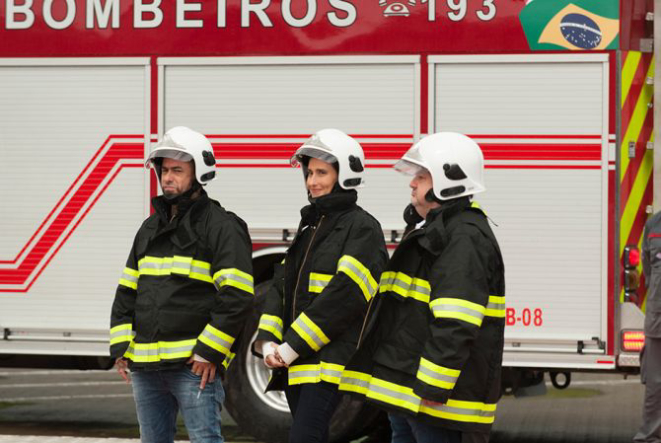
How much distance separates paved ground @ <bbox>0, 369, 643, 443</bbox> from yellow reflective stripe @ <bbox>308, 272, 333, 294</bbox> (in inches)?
110

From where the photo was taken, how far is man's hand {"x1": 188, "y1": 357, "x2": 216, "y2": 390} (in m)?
5.08

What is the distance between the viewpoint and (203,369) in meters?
5.10

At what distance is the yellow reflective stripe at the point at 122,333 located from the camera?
17.3 feet

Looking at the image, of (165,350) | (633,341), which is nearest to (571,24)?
(633,341)

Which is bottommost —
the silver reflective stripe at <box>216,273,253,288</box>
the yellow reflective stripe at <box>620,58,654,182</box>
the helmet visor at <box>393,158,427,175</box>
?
the silver reflective stripe at <box>216,273,253,288</box>

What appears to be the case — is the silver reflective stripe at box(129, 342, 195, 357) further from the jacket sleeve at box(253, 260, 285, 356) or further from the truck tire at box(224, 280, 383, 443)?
the truck tire at box(224, 280, 383, 443)

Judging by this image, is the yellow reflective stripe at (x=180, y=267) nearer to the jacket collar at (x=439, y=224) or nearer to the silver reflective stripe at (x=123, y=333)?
the silver reflective stripe at (x=123, y=333)

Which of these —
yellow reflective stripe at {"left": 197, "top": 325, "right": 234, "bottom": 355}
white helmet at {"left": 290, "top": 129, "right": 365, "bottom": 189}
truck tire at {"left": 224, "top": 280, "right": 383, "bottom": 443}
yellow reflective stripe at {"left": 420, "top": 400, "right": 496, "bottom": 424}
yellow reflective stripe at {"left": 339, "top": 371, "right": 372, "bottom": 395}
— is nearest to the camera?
yellow reflective stripe at {"left": 420, "top": 400, "right": 496, "bottom": 424}

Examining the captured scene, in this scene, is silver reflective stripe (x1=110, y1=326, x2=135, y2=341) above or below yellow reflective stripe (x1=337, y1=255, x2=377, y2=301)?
below

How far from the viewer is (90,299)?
808 centimetres

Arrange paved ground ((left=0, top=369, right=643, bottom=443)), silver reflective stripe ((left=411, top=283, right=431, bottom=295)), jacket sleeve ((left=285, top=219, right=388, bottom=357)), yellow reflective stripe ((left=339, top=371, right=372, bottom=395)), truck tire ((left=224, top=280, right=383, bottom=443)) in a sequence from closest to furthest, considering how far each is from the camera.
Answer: silver reflective stripe ((left=411, top=283, right=431, bottom=295)), yellow reflective stripe ((left=339, top=371, right=372, bottom=395)), jacket sleeve ((left=285, top=219, right=388, bottom=357)), truck tire ((left=224, top=280, right=383, bottom=443)), paved ground ((left=0, top=369, right=643, bottom=443))

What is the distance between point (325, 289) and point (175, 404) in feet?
2.72

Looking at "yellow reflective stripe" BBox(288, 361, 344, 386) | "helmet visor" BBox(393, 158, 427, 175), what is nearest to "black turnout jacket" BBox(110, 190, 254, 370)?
"yellow reflective stripe" BBox(288, 361, 344, 386)

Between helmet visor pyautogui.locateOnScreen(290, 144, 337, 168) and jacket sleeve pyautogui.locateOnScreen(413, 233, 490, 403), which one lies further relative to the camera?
helmet visor pyautogui.locateOnScreen(290, 144, 337, 168)
